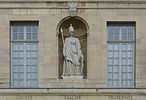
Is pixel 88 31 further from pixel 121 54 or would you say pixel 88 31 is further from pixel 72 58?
pixel 121 54

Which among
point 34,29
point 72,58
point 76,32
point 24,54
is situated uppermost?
point 34,29

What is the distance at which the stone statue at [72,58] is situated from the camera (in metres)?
23.8

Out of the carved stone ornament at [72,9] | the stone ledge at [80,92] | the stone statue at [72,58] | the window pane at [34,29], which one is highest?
the carved stone ornament at [72,9]

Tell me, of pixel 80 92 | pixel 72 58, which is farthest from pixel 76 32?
pixel 80 92

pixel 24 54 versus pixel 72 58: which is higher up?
pixel 24 54

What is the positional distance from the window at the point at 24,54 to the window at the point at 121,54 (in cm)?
317

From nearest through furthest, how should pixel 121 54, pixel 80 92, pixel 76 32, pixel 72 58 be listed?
1. pixel 80 92
2. pixel 72 58
3. pixel 121 54
4. pixel 76 32

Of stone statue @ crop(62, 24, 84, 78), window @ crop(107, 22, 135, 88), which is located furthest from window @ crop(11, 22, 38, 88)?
window @ crop(107, 22, 135, 88)

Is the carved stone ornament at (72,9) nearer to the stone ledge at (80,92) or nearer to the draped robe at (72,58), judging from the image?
the draped robe at (72,58)

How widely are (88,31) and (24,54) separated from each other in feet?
9.55

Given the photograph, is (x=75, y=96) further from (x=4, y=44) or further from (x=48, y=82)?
(x=4, y=44)

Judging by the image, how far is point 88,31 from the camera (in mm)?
23922

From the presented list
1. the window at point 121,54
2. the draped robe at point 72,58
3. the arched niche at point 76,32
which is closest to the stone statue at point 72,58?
the draped robe at point 72,58

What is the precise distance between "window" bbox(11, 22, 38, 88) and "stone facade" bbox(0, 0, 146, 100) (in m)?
Result: 0.36
